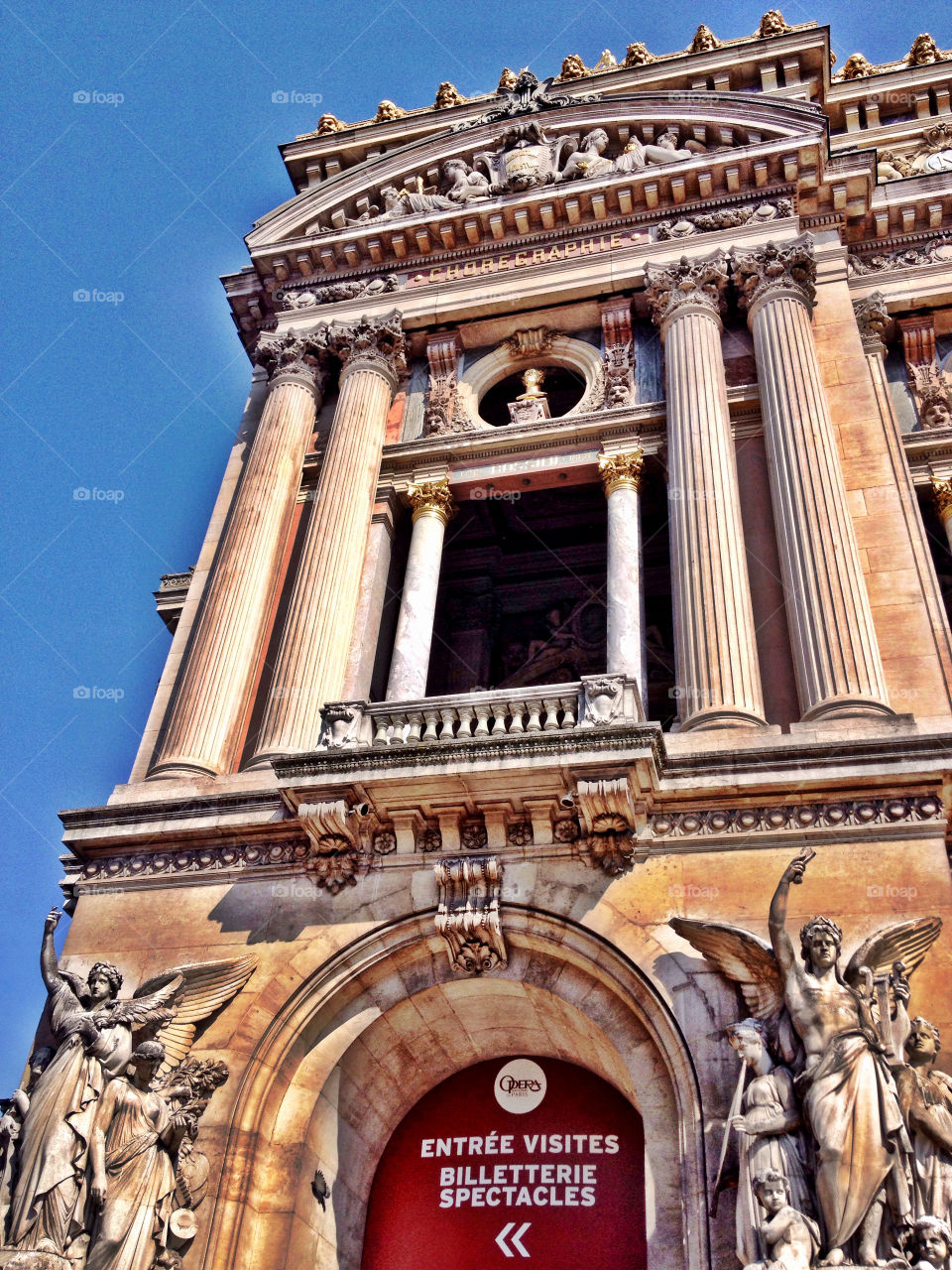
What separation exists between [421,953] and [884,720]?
256 inches

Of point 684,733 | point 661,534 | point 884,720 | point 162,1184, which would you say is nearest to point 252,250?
point 661,534

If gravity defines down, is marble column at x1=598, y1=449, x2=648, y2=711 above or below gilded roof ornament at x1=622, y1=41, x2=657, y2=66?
below

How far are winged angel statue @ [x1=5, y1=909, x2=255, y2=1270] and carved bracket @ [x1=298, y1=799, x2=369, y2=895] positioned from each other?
6.62ft

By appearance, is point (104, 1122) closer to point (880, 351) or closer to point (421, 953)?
point (421, 953)

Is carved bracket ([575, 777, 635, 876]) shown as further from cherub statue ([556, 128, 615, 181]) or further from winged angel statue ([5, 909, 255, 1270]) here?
cherub statue ([556, 128, 615, 181])

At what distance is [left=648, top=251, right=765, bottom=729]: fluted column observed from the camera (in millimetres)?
A: 15320

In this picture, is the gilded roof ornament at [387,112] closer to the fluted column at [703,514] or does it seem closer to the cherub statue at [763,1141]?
the fluted column at [703,514]

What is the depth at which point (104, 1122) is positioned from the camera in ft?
40.4

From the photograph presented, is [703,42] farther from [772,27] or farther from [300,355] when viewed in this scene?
[300,355]

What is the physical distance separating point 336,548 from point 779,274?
9.20 m
